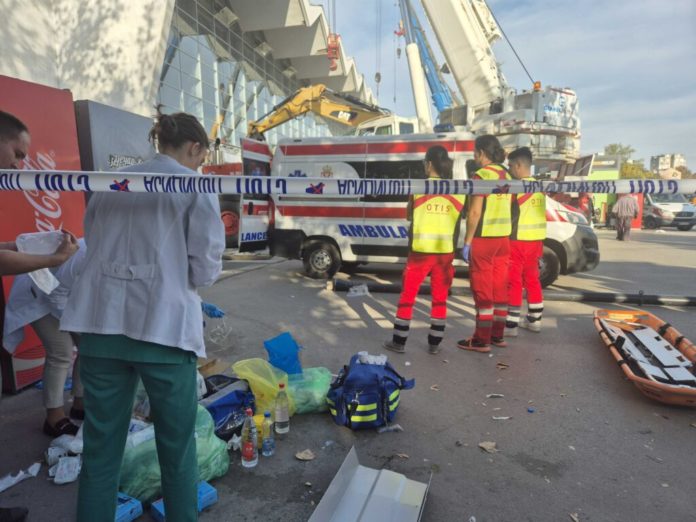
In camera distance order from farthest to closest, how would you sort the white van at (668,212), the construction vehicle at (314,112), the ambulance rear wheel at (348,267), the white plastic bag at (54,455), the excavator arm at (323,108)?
the white van at (668,212)
the excavator arm at (323,108)
the construction vehicle at (314,112)
the ambulance rear wheel at (348,267)
the white plastic bag at (54,455)

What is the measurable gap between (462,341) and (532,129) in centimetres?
1084

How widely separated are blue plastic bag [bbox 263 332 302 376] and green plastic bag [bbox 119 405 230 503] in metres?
0.90

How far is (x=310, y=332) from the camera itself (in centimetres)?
512

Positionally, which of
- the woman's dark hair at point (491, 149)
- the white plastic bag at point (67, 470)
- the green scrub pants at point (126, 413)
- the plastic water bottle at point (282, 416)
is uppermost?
the woman's dark hair at point (491, 149)

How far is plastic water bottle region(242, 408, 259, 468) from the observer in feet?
8.37

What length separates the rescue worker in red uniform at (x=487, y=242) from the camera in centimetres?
425

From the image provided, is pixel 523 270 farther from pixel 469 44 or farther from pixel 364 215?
pixel 469 44

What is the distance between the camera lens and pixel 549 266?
7.19 meters

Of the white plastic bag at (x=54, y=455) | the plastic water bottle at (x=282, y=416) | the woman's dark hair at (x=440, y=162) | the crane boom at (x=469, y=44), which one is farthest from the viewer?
the crane boom at (x=469, y=44)

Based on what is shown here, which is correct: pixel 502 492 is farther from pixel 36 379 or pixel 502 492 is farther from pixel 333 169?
pixel 333 169

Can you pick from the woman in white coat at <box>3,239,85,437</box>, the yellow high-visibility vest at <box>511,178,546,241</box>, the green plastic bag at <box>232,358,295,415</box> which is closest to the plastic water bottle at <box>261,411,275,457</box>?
the green plastic bag at <box>232,358,295,415</box>

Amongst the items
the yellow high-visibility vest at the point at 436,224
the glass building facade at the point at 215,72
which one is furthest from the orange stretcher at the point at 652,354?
the glass building facade at the point at 215,72

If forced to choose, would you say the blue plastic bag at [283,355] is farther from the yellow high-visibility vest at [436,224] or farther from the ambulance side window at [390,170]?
the ambulance side window at [390,170]

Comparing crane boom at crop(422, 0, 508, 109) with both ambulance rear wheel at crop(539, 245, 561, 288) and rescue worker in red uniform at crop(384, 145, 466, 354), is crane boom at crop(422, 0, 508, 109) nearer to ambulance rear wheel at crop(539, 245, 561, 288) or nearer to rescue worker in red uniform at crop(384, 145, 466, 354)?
ambulance rear wheel at crop(539, 245, 561, 288)
